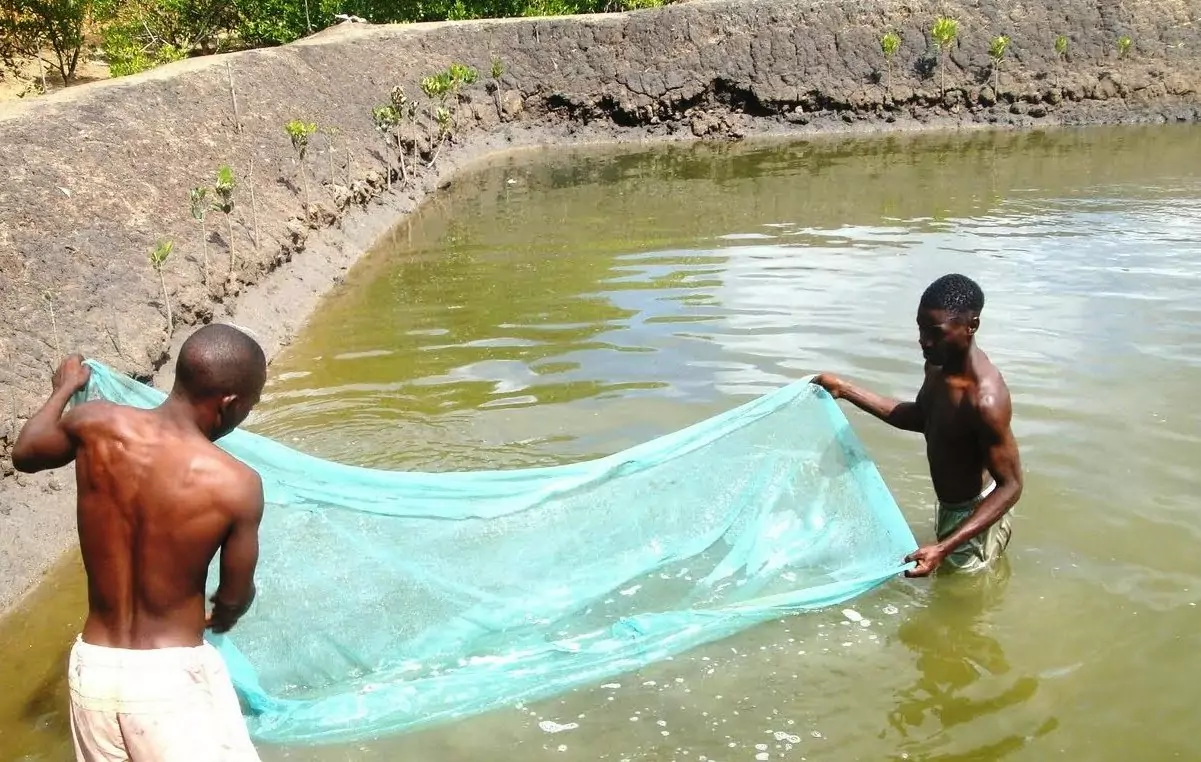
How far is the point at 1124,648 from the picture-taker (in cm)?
416

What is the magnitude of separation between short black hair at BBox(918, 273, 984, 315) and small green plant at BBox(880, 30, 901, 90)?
16.9 metres

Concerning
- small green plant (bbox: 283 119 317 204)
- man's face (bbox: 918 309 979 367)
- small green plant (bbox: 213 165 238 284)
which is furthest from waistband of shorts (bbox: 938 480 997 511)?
small green plant (bbox: 283 119 317 204)

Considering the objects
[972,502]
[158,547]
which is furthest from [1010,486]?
[158,547]

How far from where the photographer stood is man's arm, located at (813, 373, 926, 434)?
4.41 m

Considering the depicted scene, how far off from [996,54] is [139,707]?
2011cm

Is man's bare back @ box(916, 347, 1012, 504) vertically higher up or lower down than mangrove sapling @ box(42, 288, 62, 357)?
lower down

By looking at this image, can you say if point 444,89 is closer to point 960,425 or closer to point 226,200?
point 226,200

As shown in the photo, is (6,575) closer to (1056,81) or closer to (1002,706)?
(1002,706)

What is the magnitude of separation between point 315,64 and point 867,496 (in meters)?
13.6

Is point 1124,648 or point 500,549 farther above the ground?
point 500,549

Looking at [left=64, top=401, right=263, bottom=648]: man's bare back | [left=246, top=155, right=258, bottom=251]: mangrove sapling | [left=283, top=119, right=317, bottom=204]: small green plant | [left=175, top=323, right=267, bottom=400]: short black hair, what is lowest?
[left=64, top=401, right=263, bottom=648]: man's bare back

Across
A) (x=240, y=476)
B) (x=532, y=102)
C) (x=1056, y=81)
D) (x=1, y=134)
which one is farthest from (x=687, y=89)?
(x=240, y=476)

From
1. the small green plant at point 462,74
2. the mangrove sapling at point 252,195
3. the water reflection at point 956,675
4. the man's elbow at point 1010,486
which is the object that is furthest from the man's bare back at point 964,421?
the small green plant at point 462,74

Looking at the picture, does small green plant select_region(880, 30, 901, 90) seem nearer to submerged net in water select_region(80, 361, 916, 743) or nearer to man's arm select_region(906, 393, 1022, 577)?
submerged net in water select_region(80, 361, 916, 743)
